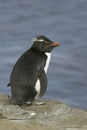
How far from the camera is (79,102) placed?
470 inches

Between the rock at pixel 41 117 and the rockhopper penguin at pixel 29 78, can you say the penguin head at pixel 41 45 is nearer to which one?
the rockhopper penguin at pixel 29 78

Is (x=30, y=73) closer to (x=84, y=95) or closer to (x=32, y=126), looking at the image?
(x=32, y=126)

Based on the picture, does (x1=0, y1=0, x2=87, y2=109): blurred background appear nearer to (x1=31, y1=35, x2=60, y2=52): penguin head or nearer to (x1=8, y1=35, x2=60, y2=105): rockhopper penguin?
(x1=31, y1=35, x2=60, y2=52): penguin head

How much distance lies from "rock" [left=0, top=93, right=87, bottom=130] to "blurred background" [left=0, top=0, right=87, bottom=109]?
4296 mm

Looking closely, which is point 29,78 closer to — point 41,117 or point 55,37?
point 41,117

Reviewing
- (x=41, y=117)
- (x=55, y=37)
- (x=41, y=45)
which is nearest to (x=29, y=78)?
(x=41, y=45)

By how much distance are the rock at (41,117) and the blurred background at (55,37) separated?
430cm

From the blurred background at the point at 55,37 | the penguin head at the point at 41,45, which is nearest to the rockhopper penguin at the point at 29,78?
the penguin head at the point at 41,45

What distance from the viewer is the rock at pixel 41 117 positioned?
20.0ft

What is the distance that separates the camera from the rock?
20.0ft

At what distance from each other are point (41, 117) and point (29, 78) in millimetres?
832

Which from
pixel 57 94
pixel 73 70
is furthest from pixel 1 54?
pixel 57 94

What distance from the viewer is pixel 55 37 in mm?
16844

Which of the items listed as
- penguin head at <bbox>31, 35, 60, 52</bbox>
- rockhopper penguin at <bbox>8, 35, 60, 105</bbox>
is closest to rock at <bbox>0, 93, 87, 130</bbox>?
rockhopper penguin at <bbox>8, 35, 60, 105</bbox>
